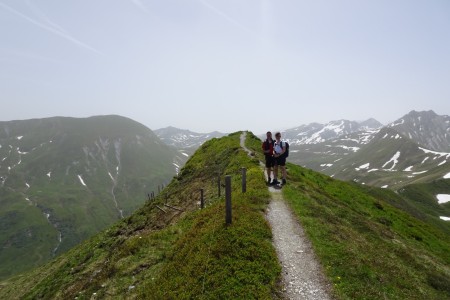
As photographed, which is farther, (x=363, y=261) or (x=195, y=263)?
(x=363, y=261)

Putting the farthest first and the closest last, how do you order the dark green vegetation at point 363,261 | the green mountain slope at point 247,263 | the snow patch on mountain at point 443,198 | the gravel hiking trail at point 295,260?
the snow patch on mountain at point 443,198 → the dark green vegetation at point 363,261 → the green mountain slope at point 247,263 → the gravel hiking trail at point 295,260

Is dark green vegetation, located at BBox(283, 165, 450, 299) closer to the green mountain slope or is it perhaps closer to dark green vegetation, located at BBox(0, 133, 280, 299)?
the green mountain slope

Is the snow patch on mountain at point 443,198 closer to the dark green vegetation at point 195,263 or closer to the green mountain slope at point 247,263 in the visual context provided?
the green mountain slope at point 247,263


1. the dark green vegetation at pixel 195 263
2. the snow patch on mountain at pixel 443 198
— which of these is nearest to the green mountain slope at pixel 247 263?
the dark green vegetation at pixel 195 263

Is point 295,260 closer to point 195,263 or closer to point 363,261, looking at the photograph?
point 363,261

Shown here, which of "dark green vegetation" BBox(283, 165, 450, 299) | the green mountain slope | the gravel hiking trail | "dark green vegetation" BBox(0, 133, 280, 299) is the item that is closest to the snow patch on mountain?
the green mountain slope

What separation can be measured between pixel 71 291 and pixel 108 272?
472 cm

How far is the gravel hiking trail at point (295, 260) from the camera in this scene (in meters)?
14.2

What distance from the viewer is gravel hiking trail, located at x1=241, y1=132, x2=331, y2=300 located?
1423 centimetres

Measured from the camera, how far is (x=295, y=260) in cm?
1689

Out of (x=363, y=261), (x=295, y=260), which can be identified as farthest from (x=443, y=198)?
(x=295, y=260)

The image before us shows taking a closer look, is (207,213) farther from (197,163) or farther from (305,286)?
(197,163)

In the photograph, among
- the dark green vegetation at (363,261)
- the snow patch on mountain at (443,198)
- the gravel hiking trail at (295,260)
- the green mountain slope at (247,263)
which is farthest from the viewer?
the snow patch on mountain at (443,198)

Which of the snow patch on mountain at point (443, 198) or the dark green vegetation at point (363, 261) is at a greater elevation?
the dark green vegetation at point (363, 261)
